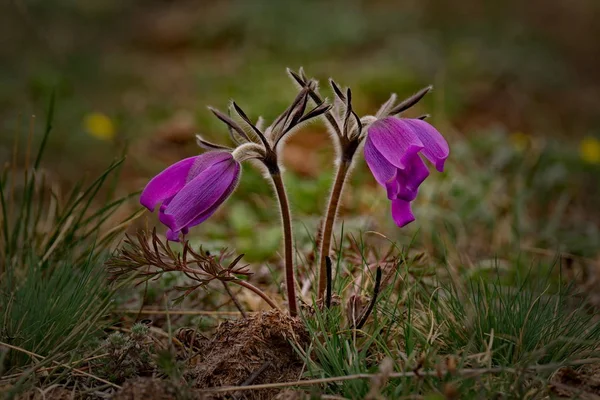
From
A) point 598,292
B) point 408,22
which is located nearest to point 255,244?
point 598,292

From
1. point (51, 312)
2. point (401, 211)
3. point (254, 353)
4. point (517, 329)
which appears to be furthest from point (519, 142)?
point (51, 312)

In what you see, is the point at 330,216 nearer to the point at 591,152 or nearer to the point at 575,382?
the point at 575,382

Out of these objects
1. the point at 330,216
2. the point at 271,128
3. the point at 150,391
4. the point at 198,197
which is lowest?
the point at 150,391

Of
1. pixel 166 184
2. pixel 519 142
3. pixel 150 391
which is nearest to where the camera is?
pixel 150 391

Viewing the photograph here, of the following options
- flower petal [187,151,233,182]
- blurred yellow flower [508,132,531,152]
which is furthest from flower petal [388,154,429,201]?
blurred yellow flower [508,132,531,152]

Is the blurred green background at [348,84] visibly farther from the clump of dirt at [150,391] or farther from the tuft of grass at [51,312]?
the clump of dirt at [150,391]

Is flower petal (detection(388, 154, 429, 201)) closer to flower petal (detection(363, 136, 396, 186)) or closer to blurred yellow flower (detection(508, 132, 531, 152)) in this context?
flower petal (detection(363, 136, 396, 186))

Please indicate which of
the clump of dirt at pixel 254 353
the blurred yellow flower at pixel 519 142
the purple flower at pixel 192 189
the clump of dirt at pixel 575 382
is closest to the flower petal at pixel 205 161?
the purple flower at pixel 192 189

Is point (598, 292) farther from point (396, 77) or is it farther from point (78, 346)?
point (396, 77)
